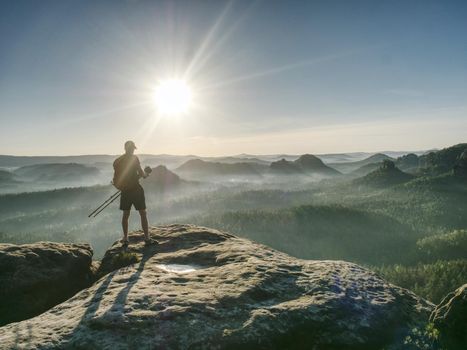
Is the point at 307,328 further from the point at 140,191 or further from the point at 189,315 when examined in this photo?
the point at 140,191

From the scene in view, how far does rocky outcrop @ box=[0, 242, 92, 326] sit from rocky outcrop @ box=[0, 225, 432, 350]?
316cm

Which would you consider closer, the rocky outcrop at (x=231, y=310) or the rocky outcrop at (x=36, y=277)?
the rocky outcrop at (x=231, y=310)

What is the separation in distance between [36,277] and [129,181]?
6148mm

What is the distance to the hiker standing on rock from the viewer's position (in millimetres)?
18797

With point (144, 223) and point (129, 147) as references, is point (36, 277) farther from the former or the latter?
point (129, 147)

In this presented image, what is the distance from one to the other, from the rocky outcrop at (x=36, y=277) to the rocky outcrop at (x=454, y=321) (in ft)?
49.6

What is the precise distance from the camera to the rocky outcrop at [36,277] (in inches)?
583

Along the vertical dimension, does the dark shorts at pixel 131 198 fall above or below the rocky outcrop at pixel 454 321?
above

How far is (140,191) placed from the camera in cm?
1931

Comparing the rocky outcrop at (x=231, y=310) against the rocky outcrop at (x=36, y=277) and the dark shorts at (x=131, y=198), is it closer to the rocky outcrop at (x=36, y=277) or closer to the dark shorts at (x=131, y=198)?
the rocky outcrop at (x=36, y=277)

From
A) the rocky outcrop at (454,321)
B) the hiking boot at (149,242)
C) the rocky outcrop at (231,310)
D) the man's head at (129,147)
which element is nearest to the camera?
the rocky outcrop at (231,310)

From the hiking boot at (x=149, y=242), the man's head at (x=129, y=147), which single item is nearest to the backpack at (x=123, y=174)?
the man's head at (x=129, y=147)

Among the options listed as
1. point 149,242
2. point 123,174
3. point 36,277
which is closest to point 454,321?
point 149,242

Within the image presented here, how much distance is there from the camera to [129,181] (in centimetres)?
1888
